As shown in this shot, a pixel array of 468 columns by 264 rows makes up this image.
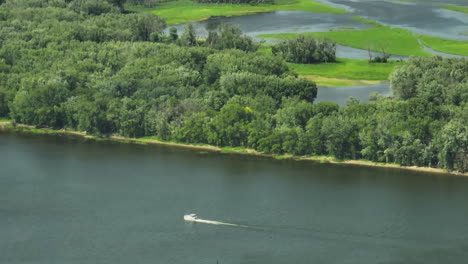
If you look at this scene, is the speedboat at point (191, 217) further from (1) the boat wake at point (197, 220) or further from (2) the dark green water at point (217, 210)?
(2) the dark green water at point (217, 210)

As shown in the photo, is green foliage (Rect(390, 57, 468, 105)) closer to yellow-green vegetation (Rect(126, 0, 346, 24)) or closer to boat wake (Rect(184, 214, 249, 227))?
boat wake (Rect(184, 214, 249, 227))

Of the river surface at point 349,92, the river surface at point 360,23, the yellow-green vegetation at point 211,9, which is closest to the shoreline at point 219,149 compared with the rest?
the river surface at point 349,92

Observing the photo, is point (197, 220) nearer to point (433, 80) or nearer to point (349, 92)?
point (433, 80)

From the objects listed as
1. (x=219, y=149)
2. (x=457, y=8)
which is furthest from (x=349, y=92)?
(x=457, y=8)

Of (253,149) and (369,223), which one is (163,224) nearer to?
(369,223)

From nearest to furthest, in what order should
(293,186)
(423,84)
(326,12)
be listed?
(293,186), (423,84), (326,12)

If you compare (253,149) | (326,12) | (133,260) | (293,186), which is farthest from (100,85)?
(326,12)
